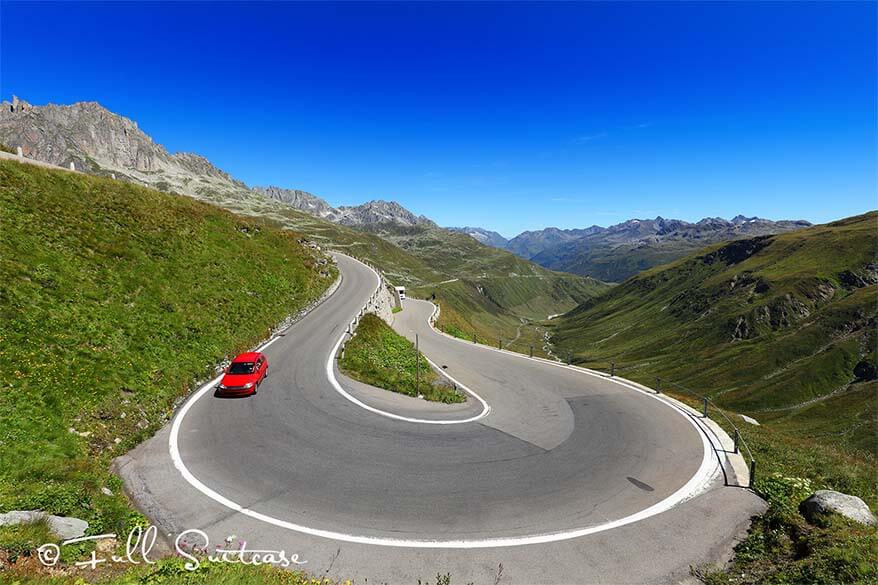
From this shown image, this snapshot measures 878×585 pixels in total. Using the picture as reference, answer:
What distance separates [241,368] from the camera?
865 inches

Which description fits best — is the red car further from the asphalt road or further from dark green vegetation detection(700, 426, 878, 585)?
dark green vegetation detection(700, 426, 878, 585)

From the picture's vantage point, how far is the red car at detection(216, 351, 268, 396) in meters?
20.8

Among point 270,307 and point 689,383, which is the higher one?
point 270,307

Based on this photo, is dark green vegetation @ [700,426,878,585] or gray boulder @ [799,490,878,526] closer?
dark green vegetation @ [700,426,878,585]

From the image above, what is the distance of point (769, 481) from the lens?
14.6 metres

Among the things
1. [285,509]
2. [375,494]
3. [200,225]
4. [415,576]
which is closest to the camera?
[415,576]

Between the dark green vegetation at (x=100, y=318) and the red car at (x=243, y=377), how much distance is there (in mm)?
2081

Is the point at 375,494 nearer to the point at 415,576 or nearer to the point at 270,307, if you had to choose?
the point at 415,576

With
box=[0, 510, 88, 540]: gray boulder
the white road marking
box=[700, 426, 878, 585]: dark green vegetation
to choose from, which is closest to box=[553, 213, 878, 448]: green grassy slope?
box=[700, 426, 878, 585]: dark green vegetation

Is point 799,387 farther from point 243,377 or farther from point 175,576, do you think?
point 175,576

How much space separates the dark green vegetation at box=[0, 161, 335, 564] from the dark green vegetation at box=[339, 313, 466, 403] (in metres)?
7.99

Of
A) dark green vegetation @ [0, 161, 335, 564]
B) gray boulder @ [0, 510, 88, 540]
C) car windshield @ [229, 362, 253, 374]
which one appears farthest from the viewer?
car windshield @ [229, 362, 253, 374]

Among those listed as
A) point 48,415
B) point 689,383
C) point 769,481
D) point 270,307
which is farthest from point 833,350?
point 48,415

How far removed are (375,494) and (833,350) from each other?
637 feet
